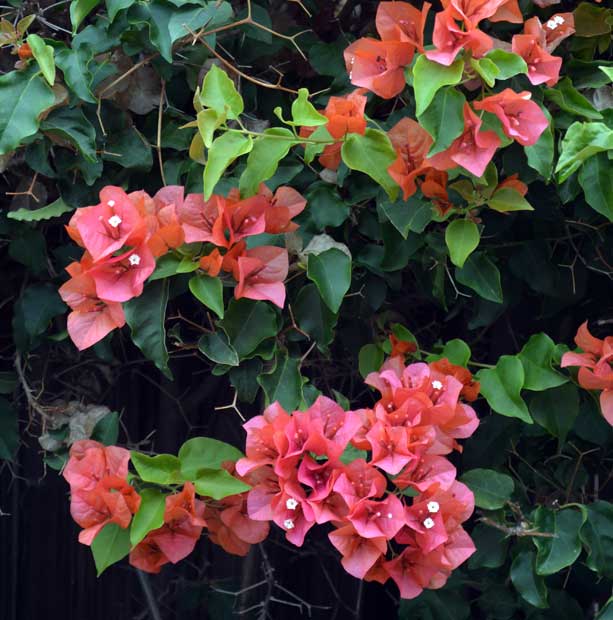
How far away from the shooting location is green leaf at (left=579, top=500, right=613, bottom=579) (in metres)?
1.37

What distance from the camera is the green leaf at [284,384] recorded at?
1.30 meters

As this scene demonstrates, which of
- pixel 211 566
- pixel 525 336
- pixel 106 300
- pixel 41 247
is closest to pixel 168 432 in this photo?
pixel 211 566

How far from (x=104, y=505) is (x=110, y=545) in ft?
0.17

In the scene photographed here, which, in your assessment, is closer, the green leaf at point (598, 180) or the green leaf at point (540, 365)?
the green leaf at point (598, 180)

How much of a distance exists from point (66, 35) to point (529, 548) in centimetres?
94

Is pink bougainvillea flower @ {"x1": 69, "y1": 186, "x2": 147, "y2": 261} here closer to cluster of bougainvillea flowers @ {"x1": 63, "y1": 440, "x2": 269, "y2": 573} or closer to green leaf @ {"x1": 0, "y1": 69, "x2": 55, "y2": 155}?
green leaf @ {"x1": 0, "y1": 69, "x2": 55, "y2": 155}

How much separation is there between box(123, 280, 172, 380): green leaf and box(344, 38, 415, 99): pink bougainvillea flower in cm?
33

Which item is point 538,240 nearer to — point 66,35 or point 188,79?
point 188,79

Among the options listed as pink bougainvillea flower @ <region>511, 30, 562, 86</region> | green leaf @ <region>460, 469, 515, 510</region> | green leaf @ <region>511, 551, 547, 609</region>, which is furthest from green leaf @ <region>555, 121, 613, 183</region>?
green leaf @ <region>511, 551, 547, 609</region>

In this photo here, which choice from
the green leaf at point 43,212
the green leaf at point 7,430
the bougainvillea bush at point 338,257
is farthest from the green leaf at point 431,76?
the green leaf at point 7,430

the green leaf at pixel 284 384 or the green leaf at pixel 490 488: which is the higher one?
the green leaf at pixel 284 384

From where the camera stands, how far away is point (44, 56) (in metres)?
1.26

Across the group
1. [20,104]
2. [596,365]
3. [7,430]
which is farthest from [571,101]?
[7,430]

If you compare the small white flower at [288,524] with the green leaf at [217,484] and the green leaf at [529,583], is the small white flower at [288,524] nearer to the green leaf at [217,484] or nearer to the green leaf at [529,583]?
the green leaf at [217,484]
